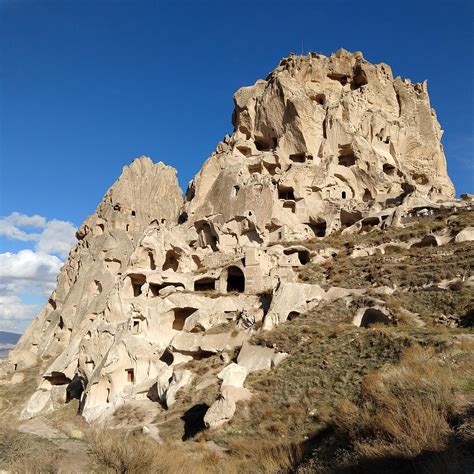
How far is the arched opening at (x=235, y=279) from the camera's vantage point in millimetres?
27641

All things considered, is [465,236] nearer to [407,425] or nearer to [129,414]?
[129,414]

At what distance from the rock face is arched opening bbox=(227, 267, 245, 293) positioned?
0.34 feet

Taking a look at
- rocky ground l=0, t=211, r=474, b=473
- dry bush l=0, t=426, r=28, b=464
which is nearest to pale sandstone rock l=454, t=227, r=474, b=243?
rocky ground l=0, t=211, r=474, b=473

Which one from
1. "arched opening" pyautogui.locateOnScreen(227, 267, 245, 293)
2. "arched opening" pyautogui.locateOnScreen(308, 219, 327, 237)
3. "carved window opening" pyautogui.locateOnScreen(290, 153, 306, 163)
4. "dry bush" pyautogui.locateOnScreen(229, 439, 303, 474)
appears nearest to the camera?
"dry bush" pyautogui.locateOnScreen(229, 439, 303, 474)

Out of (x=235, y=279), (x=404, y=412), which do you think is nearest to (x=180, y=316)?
(x=235, y=279)

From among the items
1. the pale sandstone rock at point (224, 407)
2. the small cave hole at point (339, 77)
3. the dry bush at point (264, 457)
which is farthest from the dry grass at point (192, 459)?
the small cave hole at point (339, 77)

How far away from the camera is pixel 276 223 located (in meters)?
33.8

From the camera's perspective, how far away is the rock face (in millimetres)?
18891

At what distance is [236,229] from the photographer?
A: 112ft

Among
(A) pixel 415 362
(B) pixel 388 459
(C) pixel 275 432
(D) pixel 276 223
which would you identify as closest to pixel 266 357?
(C) pixel 275 432

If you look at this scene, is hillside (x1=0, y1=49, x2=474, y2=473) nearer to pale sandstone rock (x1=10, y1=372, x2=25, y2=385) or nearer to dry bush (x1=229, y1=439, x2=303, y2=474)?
dry bush (x1=229, y1=439, x2=303, y2=474)

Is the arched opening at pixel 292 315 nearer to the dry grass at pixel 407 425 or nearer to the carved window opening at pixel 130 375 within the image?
the carved window opening at pixel 130 375

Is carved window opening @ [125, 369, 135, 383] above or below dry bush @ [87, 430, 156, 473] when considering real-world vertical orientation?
above

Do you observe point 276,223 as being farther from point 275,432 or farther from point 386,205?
point 275,432
